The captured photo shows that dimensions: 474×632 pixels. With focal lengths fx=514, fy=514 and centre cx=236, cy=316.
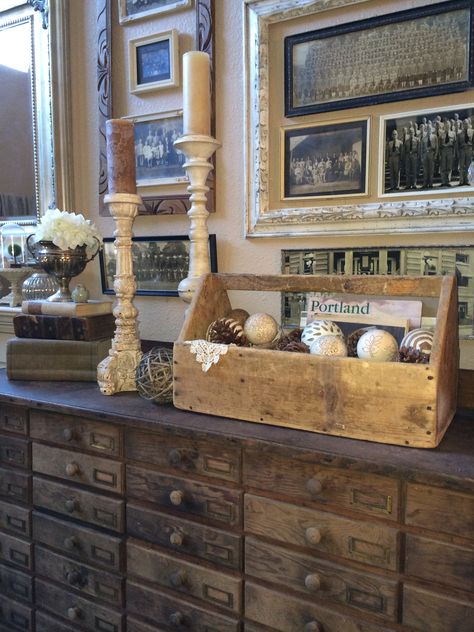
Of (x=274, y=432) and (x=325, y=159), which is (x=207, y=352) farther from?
(x=325, y=159)

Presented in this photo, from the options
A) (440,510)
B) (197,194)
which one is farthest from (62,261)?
(440,510)

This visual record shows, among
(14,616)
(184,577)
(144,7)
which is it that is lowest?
(14,616)

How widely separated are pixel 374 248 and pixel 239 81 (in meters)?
0.65

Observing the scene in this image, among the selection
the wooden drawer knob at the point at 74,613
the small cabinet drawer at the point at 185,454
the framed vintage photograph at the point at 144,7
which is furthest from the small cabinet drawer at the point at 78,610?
the framed vintage photograph at the point at 144,7

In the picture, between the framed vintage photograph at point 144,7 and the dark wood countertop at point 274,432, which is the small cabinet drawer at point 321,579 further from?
the framed vintage photograph at point 144,7

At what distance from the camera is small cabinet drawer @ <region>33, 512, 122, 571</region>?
1.23m

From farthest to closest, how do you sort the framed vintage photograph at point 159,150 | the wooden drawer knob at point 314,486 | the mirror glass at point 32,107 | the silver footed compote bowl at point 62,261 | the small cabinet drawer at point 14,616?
the mirror glass at point 32,107 → the framed vintage photograph at point 159,150 → the silver footed compote bowl at point 62,261 → the small cabinet drawer at point 14,616 → the wooden drawer knob at point 314,486

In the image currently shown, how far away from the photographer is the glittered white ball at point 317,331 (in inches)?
45.2

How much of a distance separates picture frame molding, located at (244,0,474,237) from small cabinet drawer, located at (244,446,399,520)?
26.7 inches

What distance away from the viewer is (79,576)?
1287 millimetres

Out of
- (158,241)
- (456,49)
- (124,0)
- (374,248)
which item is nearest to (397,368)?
(374,248)

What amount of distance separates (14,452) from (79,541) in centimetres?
29

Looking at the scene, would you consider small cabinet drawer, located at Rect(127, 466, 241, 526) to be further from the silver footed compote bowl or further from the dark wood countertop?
the silver footed compote bowl

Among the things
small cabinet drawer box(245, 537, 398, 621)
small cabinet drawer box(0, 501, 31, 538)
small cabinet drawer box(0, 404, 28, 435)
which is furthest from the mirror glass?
small cabinet drawer box(245, 537, 398, 621)
